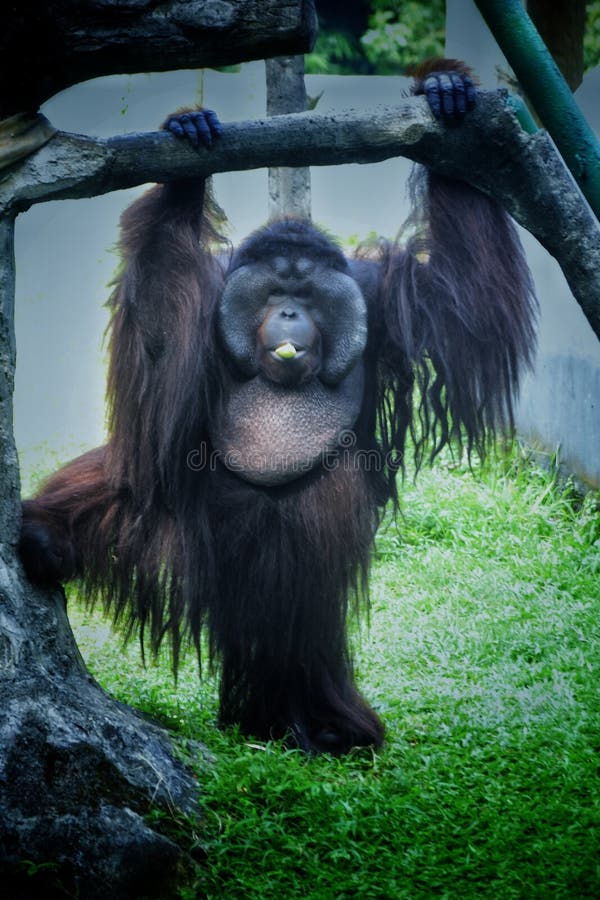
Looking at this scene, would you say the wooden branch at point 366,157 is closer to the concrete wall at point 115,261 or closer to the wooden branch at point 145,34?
the wooden branch at point 145,34

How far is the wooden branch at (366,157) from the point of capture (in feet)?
8.57

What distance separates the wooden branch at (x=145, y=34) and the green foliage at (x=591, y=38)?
10.6 feet

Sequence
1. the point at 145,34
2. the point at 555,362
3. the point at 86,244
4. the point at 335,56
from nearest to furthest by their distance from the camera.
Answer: the point at 145,34
the point at 555,362
the point at 86,244
the point at 335,56

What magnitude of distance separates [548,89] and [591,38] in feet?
10.2

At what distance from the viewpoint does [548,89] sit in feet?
8.26

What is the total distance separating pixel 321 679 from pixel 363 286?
1.38 metres

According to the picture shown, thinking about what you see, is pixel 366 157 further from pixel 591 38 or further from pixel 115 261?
pixel 115 261

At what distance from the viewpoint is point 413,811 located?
2686mm

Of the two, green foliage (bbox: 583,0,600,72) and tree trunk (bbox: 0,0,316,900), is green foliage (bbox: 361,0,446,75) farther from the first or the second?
tree trunk (bbox: 0,0,316,900)

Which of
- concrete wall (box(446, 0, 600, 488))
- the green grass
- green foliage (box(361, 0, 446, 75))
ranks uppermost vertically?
green foliage (box(361, 0, 446, 75))

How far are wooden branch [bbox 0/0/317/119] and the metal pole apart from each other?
0.48m

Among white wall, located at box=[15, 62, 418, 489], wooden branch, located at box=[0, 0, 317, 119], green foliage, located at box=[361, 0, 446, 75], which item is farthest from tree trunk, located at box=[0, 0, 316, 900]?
green foliage, located at box=[361, 0, 446, 75]

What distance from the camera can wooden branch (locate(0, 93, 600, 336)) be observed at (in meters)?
2.61

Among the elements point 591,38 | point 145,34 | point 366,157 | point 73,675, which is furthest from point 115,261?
point 73,675
